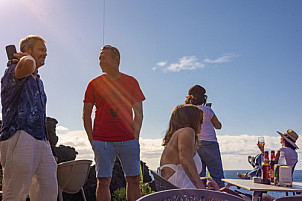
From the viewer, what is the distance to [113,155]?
3.65 metres

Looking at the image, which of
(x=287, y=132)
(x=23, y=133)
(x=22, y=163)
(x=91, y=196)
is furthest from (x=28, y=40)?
(x=91, y=196)

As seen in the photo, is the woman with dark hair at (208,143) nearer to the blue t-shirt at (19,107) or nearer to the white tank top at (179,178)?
the white tank top at (179,178)

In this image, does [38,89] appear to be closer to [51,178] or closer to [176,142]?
[51,178]

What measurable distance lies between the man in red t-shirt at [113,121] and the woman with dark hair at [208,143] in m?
1.30

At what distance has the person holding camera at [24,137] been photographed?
260cm

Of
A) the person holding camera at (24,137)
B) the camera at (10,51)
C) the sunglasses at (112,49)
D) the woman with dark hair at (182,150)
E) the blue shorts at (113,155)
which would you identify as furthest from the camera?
the sunglasses at (112,49)

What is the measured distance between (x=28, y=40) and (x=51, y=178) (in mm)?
1281

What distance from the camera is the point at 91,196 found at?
7527 mm

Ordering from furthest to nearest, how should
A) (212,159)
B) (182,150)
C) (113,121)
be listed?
(212,159), (113,121), (182,150)

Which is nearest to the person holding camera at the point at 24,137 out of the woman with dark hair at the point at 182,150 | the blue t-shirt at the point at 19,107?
the blue t-shirt at the point at 19,107

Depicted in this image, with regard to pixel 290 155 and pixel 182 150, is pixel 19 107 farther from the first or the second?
pixel 290 155

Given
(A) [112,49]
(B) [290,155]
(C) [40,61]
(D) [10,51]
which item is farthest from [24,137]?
(B) [290,155]

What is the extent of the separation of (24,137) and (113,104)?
126cm

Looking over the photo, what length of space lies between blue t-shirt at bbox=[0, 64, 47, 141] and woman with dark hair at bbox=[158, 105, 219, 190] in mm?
1147
